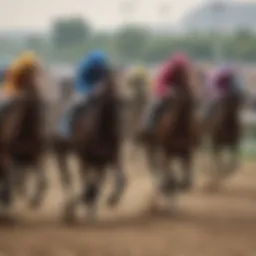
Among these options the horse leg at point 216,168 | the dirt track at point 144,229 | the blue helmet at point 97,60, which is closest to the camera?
the dirt track at point 144,229

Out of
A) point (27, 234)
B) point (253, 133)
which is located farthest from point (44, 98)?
point (253, 133)

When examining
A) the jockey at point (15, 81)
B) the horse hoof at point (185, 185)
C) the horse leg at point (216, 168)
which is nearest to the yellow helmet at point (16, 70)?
the jockey at point (15, 81)

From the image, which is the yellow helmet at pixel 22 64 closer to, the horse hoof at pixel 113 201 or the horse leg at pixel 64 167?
the horse leg at pixel 64 167

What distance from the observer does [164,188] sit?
295 inches

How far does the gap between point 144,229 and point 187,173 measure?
1.16 m

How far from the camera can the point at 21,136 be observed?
268 inches

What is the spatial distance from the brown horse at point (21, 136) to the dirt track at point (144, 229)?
0.20m

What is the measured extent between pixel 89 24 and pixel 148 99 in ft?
2.10

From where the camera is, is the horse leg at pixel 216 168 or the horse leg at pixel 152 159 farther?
the horse leg at pixel 216 168

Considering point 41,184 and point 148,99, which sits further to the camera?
point 148,99

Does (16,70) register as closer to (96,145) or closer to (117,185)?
(96,145)

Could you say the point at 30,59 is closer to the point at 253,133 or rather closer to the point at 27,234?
the point at 27,234

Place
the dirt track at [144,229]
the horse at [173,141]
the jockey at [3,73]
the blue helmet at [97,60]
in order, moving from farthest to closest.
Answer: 1. the jockey at [3,73]
2. the horse at [173,141]
3. the blue helmet at [97,60]
4. the dirt track at [144,229]

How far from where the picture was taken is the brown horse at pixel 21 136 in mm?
6766
